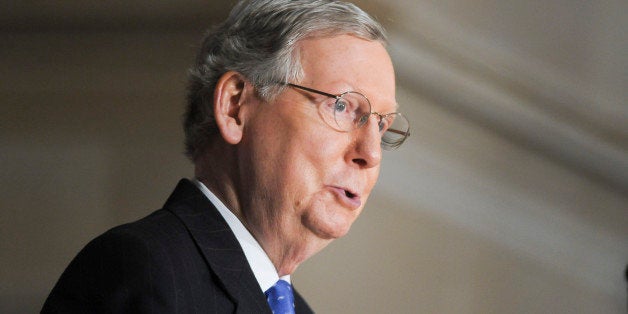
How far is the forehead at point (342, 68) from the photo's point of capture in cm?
128

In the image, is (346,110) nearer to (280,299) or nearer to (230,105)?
(230,105)

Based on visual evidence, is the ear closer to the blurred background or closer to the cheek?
the cheek

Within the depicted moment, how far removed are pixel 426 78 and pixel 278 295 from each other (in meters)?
1.25

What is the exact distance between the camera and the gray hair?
130 centimetres

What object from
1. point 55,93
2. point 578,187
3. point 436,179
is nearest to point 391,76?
point 436,179

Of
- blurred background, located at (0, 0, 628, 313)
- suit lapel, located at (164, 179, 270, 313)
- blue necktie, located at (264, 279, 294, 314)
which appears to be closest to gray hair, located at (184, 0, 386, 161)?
suit lapel, located at (164, 179, 270, 313)

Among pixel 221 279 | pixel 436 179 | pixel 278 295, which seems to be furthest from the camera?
pixel 436 179

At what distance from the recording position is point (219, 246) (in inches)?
49.0

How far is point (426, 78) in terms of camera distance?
7.91ft

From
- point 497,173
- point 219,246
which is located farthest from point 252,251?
point 497,173

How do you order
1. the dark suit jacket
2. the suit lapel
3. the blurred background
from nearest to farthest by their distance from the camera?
the dark suit jacket < the suit lapel < the blurred background

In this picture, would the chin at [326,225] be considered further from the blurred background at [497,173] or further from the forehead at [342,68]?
the blurred background at [497,173]

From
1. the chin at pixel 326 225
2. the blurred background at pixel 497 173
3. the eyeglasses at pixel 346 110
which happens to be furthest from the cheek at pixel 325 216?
the blurred background at pixel 497 173

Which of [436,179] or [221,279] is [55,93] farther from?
[221,279]
